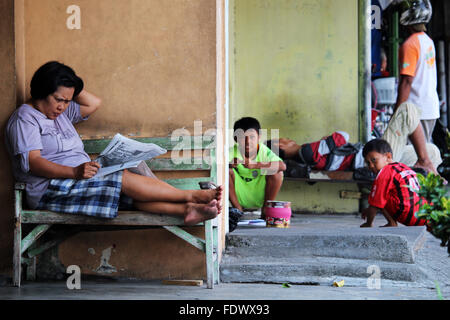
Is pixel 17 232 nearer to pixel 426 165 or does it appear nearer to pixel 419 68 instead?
pixel 426 165

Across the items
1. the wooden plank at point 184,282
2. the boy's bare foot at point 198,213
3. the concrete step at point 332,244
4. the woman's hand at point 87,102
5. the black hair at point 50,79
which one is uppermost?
the black hair at point 50,79

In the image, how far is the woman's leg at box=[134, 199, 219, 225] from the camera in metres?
3.15

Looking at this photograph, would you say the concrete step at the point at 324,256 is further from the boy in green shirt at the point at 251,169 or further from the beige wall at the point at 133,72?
the boy in green shirt at the point at 251,169

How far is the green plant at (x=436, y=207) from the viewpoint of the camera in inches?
75.9

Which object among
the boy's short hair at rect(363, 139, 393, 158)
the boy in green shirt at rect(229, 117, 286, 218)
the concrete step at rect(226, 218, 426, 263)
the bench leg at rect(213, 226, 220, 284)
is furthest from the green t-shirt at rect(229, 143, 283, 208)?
the bench leg at rect(213, 226, 220, 284)

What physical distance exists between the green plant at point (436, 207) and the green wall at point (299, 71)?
4637 mm

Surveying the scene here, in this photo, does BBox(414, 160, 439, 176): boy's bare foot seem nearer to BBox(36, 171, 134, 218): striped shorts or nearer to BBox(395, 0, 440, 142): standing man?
BBox(395, 0, 440, 142): standing man

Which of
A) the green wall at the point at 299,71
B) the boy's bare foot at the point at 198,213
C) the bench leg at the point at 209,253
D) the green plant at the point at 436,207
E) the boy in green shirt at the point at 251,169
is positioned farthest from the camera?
the green wall at the point at 299,71

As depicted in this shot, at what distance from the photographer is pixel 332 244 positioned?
12.4ft

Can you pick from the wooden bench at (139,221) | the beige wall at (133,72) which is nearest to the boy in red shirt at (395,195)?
the beige wall at (133,72)

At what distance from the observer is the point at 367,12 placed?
648 cm

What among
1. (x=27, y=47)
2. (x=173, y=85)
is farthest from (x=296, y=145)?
(x=27, y=47)

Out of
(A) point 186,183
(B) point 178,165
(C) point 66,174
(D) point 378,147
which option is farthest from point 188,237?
(D) point 378,147

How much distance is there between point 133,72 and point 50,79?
526 mm
